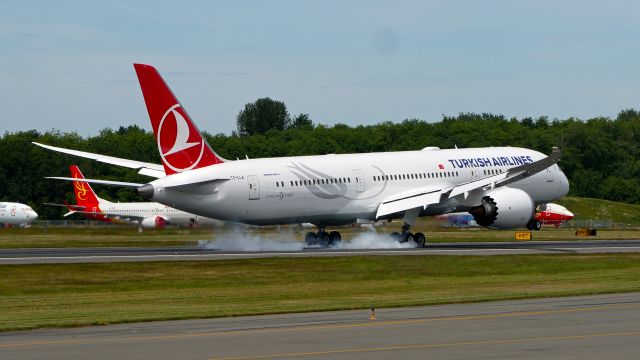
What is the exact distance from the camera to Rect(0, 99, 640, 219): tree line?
6526 inches

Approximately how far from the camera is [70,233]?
94.0 meters

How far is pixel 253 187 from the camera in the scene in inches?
2311

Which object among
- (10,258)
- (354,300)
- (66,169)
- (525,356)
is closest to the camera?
(525,356)

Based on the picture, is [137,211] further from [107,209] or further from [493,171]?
[493,171]

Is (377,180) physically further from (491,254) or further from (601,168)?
(601,168)

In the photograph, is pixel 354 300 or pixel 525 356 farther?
pixel 354 300

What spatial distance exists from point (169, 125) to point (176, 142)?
2.76 ft

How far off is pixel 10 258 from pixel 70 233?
40304 millimetres

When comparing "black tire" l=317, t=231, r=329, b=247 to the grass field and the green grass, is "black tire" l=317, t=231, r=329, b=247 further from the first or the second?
the green grass

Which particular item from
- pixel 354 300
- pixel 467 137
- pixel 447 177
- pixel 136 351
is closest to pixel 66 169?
pixel 467 137

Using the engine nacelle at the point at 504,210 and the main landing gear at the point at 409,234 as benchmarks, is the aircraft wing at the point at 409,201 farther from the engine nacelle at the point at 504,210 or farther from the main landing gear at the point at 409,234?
the engine nacelle at the point at 504,210

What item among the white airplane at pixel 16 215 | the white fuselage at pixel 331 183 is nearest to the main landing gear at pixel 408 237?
the white fuselage at pixel 331 183

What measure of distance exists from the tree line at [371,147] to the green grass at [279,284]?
106345 millimetres

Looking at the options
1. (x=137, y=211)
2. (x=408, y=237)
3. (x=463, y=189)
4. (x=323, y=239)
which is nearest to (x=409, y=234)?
(x=408, y=237)
